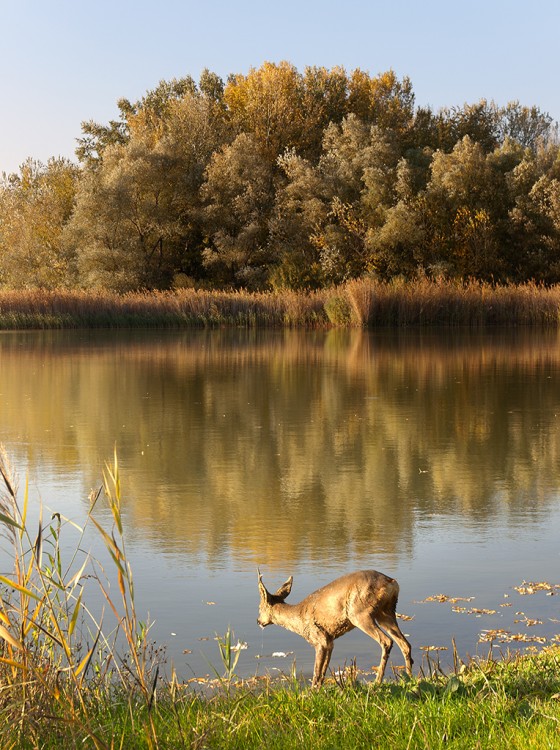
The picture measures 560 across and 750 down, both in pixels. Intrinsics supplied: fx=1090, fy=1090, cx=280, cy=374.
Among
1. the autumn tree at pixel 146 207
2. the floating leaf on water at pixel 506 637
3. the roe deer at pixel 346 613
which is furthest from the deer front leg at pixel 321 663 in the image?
the autumn tree at pixel 146 207

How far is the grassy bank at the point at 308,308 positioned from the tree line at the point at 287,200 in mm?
6071

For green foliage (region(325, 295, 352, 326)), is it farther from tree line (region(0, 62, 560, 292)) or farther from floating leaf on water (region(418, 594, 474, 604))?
floating leaf on water (region(418, 594, 474, 604))

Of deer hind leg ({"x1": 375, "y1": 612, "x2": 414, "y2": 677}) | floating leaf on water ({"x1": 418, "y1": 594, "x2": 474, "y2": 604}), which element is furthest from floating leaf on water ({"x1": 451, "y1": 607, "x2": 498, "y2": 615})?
deer hind leg ({"x1": 375, "y1": 612, "x2": 414, "y2": 677})

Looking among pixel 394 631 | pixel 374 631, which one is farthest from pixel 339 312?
pixel 374 631

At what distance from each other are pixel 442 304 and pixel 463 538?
30.1 meters

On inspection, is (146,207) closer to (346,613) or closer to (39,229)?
(39,229)

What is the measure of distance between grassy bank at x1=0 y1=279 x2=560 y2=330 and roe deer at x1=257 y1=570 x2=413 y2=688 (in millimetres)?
31584

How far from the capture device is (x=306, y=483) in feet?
30.3

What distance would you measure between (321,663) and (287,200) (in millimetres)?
47009

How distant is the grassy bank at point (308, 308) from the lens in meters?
36.4

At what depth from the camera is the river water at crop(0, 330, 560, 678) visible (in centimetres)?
550

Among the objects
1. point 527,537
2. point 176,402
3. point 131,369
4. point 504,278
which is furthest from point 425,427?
point 504,278

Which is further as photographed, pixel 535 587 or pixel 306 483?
pixel 306 483

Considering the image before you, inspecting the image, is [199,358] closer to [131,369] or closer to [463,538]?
[131,369]
